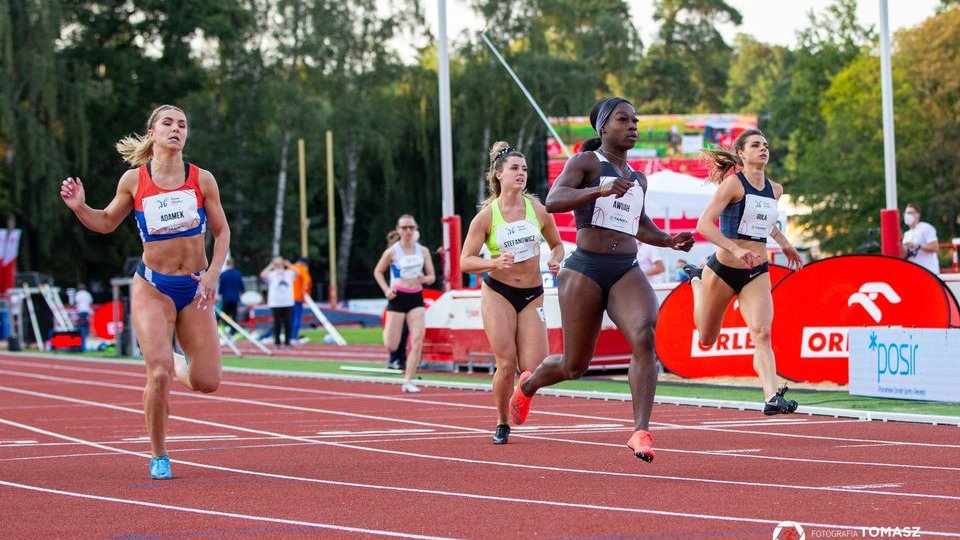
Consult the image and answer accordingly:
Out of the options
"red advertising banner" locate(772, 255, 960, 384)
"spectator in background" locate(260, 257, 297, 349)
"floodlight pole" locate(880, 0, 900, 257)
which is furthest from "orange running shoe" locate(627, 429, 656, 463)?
"spectator in background" locate(260, 257, 297, 349)

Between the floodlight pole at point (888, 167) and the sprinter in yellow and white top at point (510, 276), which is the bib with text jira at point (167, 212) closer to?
the sprinter in yellow and white top at point (510, 276)

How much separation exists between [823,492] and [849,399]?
6.44 metres

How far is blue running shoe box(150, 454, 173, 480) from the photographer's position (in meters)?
9.07

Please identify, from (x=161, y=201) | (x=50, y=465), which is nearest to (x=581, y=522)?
(x=161, y=201)

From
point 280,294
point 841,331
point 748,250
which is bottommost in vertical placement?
point 280,294

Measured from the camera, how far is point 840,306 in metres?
15.4

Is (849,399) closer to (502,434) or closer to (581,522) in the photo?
(502,434)

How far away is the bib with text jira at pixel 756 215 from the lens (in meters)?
11.4

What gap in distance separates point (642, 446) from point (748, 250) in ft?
9.89

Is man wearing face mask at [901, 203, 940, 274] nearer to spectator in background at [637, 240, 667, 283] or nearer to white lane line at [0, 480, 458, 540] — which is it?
spectator in background at [637, 240, 667, 283]

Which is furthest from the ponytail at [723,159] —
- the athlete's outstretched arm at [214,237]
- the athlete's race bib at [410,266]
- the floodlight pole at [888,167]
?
the floodlight pole at [888,167]

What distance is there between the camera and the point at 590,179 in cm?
928

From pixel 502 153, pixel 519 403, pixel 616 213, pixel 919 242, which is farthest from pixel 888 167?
pixel 616 213

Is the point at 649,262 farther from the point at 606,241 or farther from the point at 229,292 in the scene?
the point at 229,292
